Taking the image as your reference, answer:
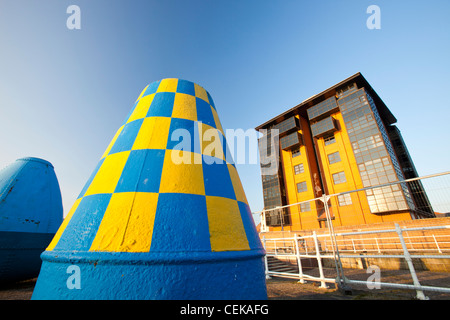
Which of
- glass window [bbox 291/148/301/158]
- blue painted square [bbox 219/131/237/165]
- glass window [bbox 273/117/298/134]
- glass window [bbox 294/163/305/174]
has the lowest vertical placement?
blue painted square [bbox 219/131/237/165]

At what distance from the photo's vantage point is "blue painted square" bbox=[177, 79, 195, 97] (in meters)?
2.31

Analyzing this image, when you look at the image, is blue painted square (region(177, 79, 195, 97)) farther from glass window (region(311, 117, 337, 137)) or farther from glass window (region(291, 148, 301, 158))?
glass window (region(291, 148, 301, 158))

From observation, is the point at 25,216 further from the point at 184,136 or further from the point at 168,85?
the point at 184,136

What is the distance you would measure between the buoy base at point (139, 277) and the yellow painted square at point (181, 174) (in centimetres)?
47

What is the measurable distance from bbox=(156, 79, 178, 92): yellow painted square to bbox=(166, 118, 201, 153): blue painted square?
0.63 metres

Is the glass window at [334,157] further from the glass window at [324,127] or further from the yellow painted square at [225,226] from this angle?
the yellow painted square at [225,226]

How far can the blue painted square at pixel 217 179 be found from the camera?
1548 millimetres

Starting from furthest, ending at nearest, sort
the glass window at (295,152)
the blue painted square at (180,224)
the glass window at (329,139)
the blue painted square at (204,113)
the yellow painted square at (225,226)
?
the glass window at (295,152) < the glass window at (329,139) < the blue painted square at (204,113) < the yellow painted square at (225,226) < the blue painted square at (180,224)

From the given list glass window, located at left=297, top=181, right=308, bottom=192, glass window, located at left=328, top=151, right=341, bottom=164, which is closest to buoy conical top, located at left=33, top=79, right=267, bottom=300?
glass window, located at left=328, top=151, right=341, bottom=164

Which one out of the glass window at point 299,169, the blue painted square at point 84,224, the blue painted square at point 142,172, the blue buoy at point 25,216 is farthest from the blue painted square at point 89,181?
the glass window at point 299,169

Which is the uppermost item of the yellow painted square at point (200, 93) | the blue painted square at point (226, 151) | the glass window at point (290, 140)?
the glass window at point (290, 140)

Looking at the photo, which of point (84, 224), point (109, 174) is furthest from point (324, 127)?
point (84, 224)
